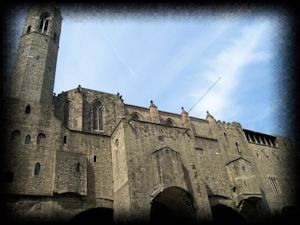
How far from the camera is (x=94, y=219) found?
21.5 m

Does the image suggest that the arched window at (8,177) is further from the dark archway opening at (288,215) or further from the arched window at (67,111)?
the dark archway opening at (288,215)

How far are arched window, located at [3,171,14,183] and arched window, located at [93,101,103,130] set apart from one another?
895 cm

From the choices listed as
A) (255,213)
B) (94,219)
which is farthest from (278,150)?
(94,219)

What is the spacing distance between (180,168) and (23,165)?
38.3 ft

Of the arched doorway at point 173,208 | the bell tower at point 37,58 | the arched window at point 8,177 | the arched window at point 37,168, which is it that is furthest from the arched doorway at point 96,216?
the bell tower at point 37,58

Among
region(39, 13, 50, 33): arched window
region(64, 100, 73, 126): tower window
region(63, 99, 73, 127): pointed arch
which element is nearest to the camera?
region(63, 99, 73, 127): pointed arch

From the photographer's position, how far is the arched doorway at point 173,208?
20.6 m

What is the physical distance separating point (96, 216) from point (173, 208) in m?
6.28

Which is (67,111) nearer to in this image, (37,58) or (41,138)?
(41,138)

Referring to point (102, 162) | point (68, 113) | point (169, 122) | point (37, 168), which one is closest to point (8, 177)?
point (37, 168)

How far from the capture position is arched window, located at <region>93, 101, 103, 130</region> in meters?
26.3

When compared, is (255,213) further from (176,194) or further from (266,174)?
(176,194)

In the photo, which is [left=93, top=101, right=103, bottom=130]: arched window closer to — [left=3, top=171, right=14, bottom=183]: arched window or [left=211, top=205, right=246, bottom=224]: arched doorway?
[left=3, top=171, right=14, bottom=183]: arched window

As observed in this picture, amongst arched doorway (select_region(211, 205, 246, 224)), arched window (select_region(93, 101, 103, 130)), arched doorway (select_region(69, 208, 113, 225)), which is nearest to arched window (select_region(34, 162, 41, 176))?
arched doorway (select_region(69, 208, 113, 225))
